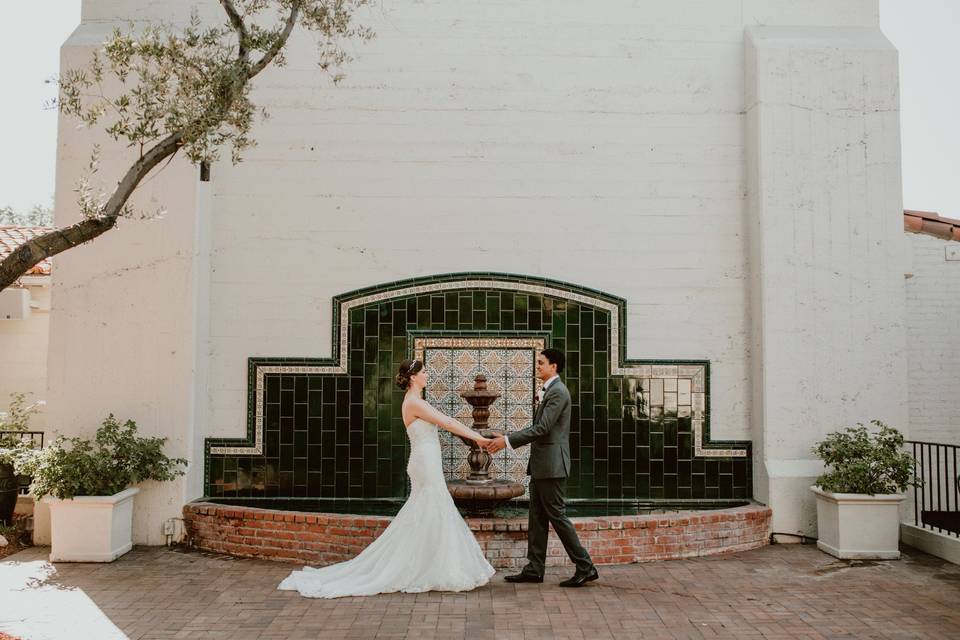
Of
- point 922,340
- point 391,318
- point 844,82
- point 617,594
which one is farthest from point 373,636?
point 922,340

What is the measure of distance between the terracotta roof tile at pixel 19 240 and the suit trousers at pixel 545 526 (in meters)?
8.43

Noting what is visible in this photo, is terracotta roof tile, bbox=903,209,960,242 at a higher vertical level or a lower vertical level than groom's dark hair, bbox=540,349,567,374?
higher

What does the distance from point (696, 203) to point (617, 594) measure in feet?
15.5

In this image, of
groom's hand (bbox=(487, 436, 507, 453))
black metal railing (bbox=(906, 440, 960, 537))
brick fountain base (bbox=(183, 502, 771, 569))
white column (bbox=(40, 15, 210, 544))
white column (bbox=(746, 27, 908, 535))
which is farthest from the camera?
white column (bbox=(746, 27, 908, 535))

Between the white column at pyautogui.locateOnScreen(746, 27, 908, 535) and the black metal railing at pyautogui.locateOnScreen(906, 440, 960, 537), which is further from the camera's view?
the white column at pyautogui.locateOnScreen(746, 27, 908, 535)

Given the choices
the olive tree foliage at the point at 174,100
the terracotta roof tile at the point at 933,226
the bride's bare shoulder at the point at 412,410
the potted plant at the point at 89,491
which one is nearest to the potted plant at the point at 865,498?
the terracotta roof tile at the point at 933,226

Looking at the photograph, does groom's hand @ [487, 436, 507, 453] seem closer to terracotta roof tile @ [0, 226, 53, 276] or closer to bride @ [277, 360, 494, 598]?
bride @ [277, 360, 494, 598]

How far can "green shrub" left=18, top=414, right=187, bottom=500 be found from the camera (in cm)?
763

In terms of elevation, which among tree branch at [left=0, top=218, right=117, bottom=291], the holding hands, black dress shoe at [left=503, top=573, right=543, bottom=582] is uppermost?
tree branch at [left=0, top=218, right=117, bottom=291]

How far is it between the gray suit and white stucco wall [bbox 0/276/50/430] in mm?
8151

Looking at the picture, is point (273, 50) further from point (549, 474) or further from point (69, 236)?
point (549, 474)

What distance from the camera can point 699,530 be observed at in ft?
25.8

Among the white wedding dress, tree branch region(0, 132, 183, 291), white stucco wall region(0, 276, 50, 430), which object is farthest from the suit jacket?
white stucco wall region(0, 276, 50, 430)

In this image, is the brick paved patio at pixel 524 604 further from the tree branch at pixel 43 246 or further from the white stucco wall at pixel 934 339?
the white stucco wall at pixel 934 339
